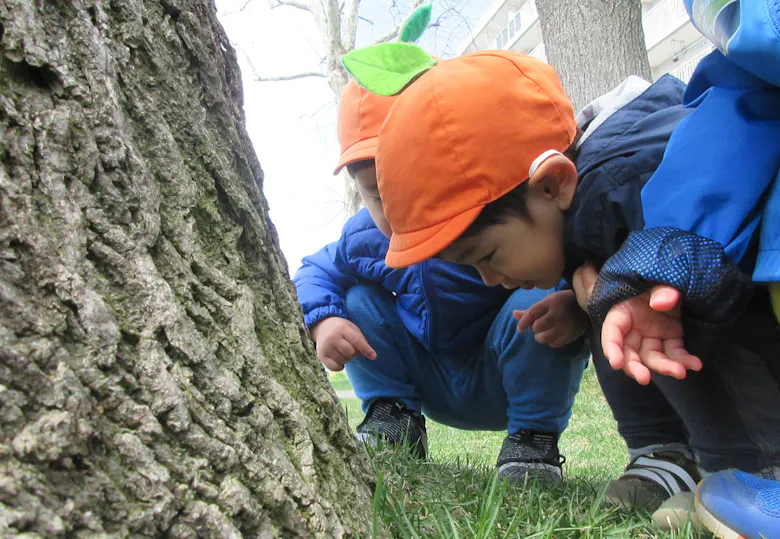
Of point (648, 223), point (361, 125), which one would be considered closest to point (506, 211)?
point (648, 223)

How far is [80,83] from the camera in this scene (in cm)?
80

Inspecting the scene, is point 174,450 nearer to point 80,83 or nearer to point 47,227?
point 47,227

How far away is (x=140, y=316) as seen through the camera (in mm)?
774

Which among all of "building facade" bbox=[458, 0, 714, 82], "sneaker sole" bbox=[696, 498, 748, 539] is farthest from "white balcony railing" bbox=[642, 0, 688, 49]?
"sneaker sole" bbox=[696, 498, 748, 539]

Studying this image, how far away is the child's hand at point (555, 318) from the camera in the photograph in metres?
1.89

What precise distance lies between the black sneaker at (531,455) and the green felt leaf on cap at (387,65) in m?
1.14

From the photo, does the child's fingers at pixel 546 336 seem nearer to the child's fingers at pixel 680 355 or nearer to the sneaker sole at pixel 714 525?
the child's fingers at pixel 680 355

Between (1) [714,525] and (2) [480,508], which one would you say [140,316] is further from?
(1) [714,525]

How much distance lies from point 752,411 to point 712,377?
6.0 inches

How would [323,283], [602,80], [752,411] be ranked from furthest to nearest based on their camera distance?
[602,80] < [323,283] < [752,411]

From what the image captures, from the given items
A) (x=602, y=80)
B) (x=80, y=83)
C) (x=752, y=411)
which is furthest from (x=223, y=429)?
(x=602, y=80)

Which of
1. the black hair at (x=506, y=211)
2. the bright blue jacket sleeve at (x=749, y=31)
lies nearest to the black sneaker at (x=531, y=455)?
the black hair at (x=506, y=211)

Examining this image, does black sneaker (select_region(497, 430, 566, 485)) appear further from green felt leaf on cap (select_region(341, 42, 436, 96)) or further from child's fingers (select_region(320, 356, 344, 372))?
green felt leaf on cap (select_region(341, 42, 436, 96))

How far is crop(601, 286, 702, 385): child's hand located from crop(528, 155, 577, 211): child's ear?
15.2 inches
